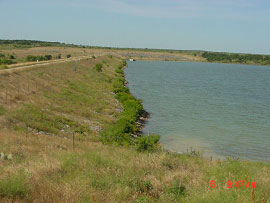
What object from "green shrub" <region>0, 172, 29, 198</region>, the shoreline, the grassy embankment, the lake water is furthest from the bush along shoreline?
"green shrub" <region>0, 172, 29, 198</region>

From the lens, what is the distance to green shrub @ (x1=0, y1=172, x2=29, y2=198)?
238 inches

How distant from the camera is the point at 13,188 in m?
6.11

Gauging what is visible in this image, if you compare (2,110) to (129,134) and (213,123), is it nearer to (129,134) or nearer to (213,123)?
(129,134)

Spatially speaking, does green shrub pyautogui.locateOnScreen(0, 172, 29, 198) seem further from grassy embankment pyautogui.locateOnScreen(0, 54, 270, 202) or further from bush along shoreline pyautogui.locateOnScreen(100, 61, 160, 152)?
bush along shoreline pyautogui.locateOnScreen(100, 61, 160, 152)

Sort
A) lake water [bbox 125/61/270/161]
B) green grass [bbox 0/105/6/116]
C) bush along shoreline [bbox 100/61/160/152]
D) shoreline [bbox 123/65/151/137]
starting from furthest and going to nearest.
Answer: shoreline [bbox 123/65/151/137]
lake water [bbox 125/61/270/161]
green grass [bbox 0/105/6/116]
bush along shoreline [bbox 100/61/160/152]

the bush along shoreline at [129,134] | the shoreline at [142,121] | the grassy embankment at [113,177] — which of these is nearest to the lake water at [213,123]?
the shoreline at [142,121]

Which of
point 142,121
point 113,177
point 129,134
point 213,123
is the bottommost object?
point 142,121

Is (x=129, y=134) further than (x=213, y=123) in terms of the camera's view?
No

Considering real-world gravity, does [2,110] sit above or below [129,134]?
above

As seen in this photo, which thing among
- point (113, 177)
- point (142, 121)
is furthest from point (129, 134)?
point (113, 177)

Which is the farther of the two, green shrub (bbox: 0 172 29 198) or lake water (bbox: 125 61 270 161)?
lake water (bbox: 125 61 270 161)

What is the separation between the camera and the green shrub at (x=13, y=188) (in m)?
6.04

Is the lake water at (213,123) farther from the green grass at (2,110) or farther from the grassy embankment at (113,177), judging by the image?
the green grass at (2,110)

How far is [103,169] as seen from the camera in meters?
8.20
